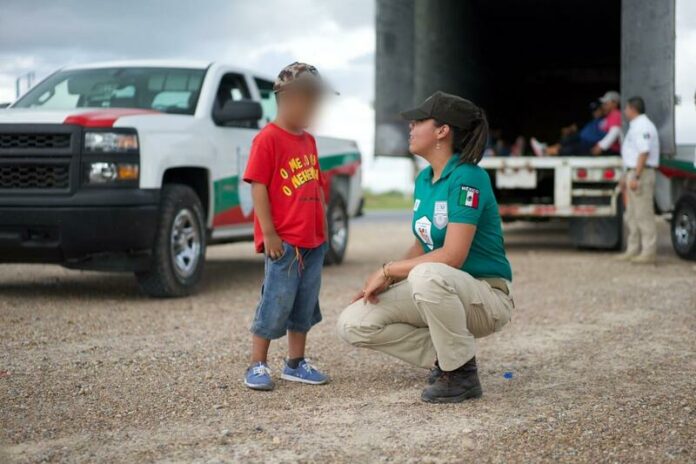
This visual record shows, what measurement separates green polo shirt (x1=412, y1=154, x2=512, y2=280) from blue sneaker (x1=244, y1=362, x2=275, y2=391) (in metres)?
1.03

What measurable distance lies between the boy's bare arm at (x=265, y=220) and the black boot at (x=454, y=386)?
1.01 meters

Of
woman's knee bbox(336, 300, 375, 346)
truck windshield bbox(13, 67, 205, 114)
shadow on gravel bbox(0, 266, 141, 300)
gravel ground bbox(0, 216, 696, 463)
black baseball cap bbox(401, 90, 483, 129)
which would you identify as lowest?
gravel ground bbox(0, 216, 696, 463)

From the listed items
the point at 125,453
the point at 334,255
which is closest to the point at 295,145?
the point at 125,453

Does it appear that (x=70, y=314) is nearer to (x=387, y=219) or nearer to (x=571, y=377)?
(x=571, y=377)

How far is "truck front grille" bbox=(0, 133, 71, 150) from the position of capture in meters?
7.63

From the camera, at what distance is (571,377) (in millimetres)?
5367

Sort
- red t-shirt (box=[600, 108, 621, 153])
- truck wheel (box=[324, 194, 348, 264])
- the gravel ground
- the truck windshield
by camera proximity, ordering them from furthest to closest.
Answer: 1. red t-shirt (box=[600, 108, 621, 153])
2. truck wheel (box=[324, 194, 348, 264])
3. the truck windshield
4. the gravel ground

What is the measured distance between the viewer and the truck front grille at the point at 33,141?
7633 mm

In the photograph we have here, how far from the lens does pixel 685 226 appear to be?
11.7 meters

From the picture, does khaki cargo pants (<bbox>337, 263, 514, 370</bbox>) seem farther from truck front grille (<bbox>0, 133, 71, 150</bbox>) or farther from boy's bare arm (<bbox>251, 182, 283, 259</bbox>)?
truck front grille (<bbox>0, 133, 71, 150</bbox>)

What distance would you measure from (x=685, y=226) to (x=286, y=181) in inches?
315

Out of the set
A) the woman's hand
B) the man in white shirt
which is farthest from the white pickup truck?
the man in white shirt

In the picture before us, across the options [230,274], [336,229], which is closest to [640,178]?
[336,229]

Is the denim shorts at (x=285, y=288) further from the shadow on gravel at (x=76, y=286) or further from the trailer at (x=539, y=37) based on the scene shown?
the trailer at (x=539, y=37)
